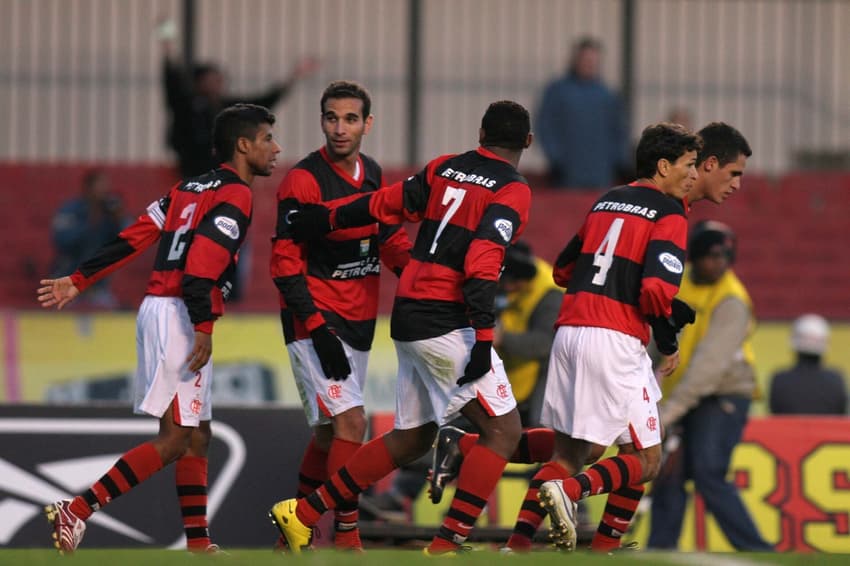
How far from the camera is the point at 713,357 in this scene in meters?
10.3

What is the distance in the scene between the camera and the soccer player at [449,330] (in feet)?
24.4

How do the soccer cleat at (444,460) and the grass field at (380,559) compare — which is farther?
the soccer cleat at (444,460)

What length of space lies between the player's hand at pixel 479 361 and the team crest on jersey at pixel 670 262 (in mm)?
828

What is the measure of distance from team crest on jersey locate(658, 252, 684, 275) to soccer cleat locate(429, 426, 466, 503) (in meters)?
1.28

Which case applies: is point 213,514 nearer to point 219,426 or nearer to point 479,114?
point 219,426

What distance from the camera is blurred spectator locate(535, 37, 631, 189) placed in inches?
615

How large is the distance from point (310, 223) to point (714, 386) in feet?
11.7

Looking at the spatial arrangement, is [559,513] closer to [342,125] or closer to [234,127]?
[342,125]

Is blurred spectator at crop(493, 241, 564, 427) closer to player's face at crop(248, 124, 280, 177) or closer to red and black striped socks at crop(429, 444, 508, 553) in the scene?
player's face at crop(248, 124, 280, 177)

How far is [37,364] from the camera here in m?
12.9

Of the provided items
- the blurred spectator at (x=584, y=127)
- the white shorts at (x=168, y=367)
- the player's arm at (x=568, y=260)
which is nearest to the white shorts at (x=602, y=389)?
the player's arm at (x=568, y=260)

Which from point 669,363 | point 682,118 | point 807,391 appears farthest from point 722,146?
point 682,118

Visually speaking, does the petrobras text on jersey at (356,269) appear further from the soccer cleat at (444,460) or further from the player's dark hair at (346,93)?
the soccer cleat at (444,460)

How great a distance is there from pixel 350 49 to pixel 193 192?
9325mm
